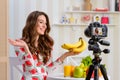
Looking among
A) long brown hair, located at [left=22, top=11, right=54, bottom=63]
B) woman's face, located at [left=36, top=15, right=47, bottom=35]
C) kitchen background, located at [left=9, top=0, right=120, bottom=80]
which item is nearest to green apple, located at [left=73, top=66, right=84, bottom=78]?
long brown hair, located at [left=22, top=11, right=54, bottom=63]

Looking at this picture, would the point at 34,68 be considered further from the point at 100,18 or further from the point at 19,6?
the point at 100,18

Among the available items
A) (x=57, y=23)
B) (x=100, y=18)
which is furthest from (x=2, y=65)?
(x=100, y=18)

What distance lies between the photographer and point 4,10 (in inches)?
33.0

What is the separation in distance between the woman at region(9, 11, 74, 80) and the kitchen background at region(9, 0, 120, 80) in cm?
96

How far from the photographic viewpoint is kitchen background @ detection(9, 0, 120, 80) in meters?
2.89

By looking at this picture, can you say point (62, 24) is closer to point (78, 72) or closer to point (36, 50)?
point (36, 50)

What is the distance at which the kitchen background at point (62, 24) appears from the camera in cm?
289

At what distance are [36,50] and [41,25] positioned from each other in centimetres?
20

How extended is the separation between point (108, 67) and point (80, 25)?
62cm

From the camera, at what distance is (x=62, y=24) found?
293 cm

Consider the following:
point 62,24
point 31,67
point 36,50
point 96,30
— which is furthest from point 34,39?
point 62,24

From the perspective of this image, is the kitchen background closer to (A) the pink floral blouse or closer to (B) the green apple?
(A) the pink floral blouse

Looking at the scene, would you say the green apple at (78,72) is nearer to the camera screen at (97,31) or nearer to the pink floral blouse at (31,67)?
the pink floral blouse at (31,67)

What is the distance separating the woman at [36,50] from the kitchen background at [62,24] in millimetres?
958
